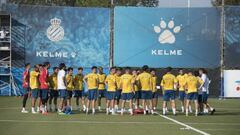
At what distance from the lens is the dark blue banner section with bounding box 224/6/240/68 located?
40406mm

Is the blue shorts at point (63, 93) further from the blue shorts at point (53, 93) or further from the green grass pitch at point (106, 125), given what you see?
the blue shorts at point (53, 93)

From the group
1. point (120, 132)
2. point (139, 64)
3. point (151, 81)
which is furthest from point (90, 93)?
point (139, 64)

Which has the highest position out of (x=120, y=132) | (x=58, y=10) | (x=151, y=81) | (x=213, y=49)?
(x=58, y=10)

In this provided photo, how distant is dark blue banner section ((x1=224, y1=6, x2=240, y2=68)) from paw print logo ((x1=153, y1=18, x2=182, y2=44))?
11.3ft

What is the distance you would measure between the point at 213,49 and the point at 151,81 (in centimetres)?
1789

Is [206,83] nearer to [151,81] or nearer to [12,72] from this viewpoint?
[151,81]

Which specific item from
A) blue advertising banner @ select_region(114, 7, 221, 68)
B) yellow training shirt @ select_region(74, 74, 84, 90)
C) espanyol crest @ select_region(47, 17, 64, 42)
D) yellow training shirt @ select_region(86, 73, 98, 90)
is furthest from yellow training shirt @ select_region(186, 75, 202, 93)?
espanyol crest @ select_region(47, 17, 64, 42)

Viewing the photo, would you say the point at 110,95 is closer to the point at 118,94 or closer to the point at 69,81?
the point at 118,94

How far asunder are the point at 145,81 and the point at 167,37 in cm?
1763

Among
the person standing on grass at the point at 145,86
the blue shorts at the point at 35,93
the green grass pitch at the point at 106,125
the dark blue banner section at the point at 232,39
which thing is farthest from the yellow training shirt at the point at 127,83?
the dark blue banner section at the point at 232,39

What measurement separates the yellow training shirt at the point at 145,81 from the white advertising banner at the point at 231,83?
16832 millimetres

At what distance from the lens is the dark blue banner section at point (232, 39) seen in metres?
40.4

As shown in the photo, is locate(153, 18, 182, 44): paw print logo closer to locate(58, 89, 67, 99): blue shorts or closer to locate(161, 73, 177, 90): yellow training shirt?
locate(161, 73, 177, 90): yellow training shirt

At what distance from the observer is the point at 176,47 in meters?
40.5
